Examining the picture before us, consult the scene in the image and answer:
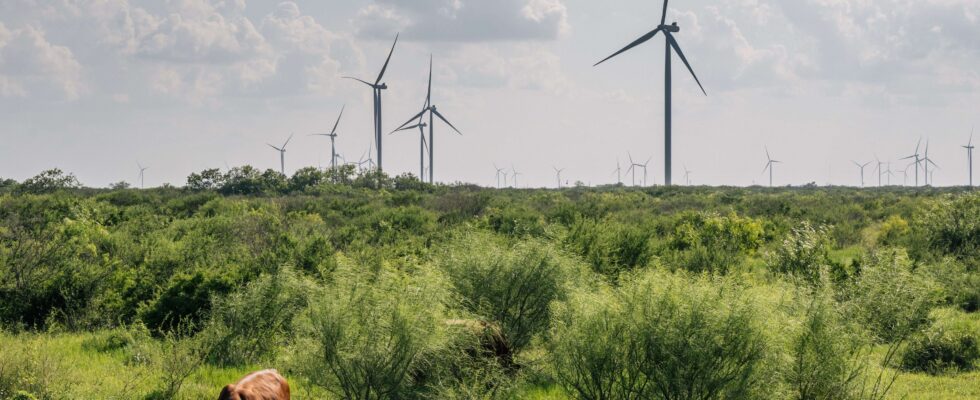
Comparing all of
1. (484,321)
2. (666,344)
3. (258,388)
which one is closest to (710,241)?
(484,321)

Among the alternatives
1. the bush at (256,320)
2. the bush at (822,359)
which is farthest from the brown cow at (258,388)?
the bush at (822,359)

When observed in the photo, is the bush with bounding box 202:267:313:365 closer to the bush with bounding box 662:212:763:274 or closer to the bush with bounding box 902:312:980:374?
the bush with bounding box 662:212:763:274

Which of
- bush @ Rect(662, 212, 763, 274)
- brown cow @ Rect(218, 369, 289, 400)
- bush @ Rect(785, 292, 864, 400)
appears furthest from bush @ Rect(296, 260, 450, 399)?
bush @ Rect(662, 212, 763, 274)

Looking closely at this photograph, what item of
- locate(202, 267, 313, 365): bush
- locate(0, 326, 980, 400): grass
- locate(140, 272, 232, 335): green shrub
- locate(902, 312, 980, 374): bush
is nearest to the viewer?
locate(0, 326, 980, 400): grass

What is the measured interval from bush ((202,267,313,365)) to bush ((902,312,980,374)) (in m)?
11.8

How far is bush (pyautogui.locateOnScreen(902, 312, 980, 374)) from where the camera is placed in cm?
1752

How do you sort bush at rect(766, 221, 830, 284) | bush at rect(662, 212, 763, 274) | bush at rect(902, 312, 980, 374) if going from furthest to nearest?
1. bush at rect(662, 212, 763, 274)
2. bush at rect(766, 221, 830, 284)
3. bush at rect(902, 312, 980, 374)

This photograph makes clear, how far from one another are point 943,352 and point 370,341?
12.4m

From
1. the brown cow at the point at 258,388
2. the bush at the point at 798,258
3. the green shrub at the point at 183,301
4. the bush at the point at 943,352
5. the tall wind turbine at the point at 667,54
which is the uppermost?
the tall wind turbine at the point at 667,54

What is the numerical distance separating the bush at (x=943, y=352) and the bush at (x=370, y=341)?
1015 centimetres

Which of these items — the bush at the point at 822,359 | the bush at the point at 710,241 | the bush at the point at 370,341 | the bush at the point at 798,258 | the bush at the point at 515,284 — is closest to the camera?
the bush at the point at 370,341

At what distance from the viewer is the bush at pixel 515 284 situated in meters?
15.8

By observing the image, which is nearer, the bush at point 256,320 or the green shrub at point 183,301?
the bush at point 256,320

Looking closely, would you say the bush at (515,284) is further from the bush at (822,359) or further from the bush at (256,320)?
the bush at (822,359)
